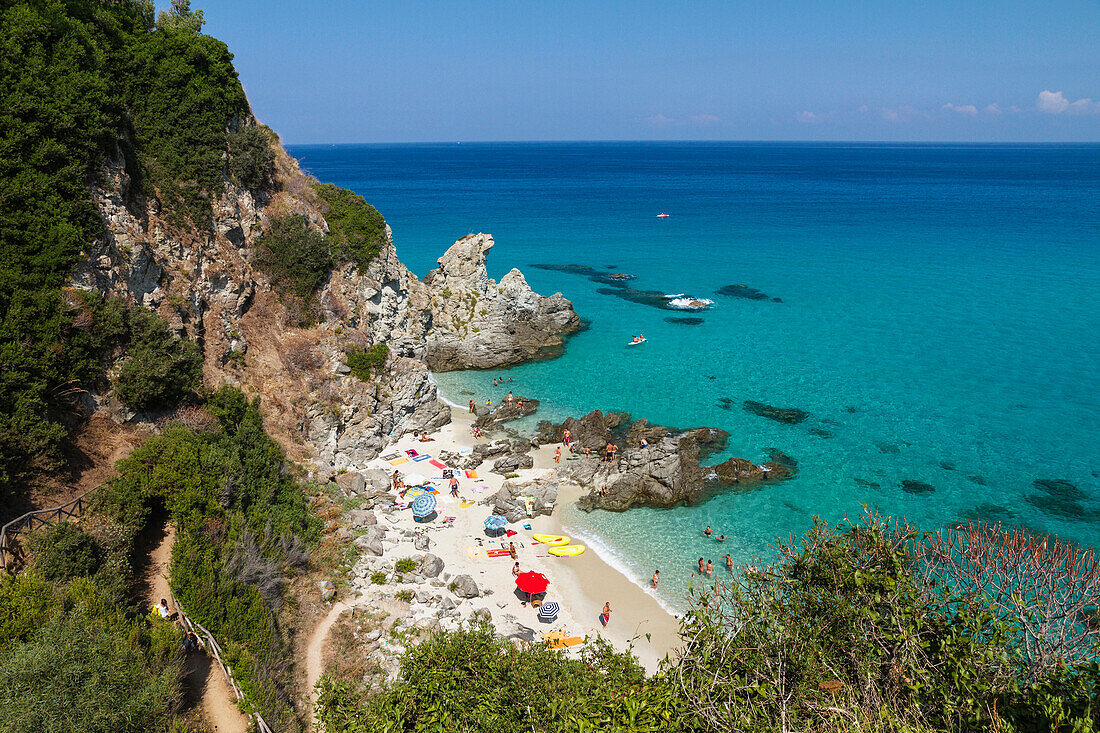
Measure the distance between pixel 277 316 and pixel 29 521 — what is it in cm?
1684

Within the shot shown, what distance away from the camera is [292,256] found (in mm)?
32281

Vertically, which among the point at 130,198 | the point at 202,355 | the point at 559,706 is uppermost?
the point at 130,198

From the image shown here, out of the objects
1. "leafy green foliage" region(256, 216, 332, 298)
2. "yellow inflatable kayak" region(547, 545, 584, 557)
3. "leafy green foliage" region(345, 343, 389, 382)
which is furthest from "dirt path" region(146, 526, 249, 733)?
"leafy green foliage" region(256, 216, 332, 298)

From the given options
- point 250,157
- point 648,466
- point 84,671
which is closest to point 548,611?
point 648,466

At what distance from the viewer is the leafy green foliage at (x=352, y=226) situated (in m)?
35.9

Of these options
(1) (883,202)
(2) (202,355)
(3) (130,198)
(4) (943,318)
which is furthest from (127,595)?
(1) (883,202)

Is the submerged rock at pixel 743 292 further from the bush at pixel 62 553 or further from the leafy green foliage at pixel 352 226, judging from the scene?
the bush at pixel 62 553

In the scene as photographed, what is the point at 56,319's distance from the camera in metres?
19.2

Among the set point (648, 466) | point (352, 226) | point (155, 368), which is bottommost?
point (648, 466)

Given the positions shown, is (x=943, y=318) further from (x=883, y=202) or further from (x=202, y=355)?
(x=883, y=202)

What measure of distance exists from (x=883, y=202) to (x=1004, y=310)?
84647mm

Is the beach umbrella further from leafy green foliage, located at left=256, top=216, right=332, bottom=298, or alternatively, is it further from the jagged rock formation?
leafy green foliage, located at left=256, top=216, right=332, bottom=298

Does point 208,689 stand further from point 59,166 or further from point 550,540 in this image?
point 59,166

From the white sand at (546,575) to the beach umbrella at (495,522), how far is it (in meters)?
0.60
